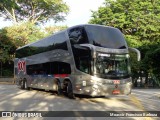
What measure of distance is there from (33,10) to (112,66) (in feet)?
147

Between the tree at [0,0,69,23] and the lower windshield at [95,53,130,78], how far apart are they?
4020 cm

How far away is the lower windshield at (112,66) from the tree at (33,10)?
40.2m

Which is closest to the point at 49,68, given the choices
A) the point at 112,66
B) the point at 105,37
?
the point at 105,37

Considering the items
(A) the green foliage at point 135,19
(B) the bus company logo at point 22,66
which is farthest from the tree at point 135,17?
(B) the bus company logo at point 22,66

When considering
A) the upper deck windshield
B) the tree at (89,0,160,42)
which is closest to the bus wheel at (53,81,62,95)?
the upper deck windshield

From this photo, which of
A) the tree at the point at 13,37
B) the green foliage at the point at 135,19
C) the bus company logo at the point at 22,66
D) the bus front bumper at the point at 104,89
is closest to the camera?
the bus front bumper at the point at 104,89

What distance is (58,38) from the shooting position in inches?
821

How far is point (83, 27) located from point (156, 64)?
22.0 m

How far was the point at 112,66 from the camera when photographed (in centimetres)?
1727

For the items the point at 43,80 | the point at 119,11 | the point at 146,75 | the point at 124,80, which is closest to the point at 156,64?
the point at 146,75

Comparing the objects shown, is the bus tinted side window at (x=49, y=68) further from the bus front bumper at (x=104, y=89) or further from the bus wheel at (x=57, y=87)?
the bus front bumper at (x=104, y=89)

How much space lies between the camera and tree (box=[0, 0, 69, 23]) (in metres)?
57.7

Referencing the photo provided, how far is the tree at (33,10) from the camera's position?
57678 mm

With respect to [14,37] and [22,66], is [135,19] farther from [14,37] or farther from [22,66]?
[22,66]
